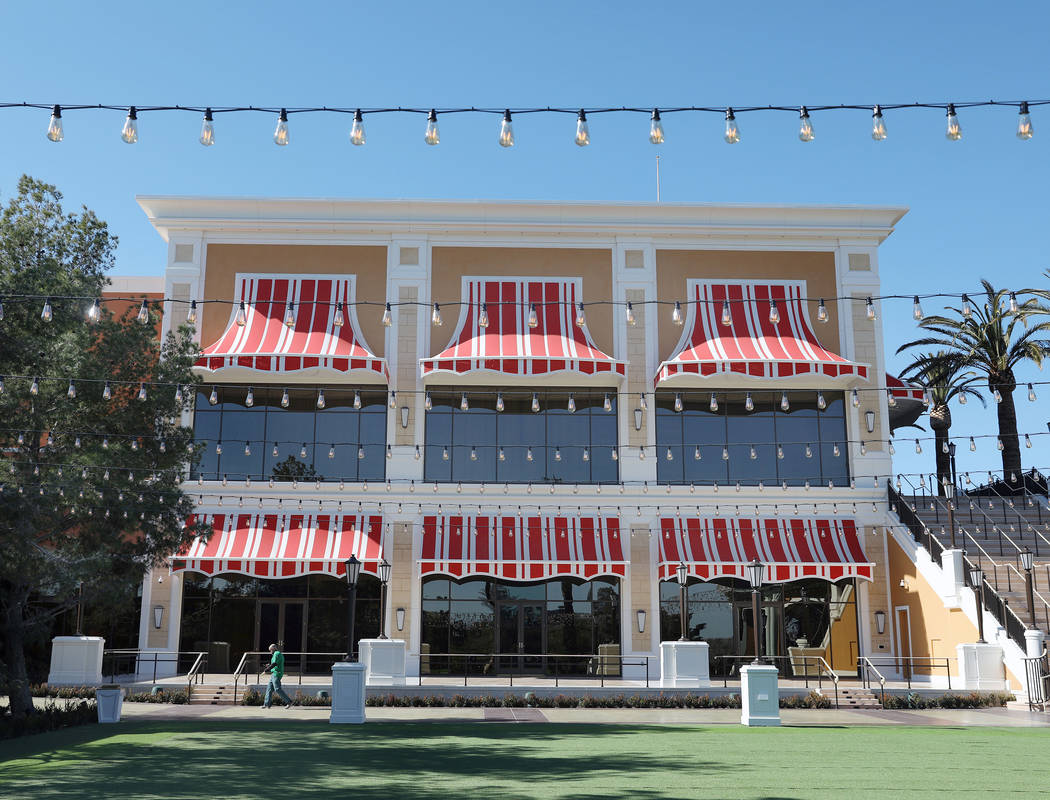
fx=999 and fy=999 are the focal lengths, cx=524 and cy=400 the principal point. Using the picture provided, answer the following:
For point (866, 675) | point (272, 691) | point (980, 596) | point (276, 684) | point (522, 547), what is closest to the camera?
point (276, 684)

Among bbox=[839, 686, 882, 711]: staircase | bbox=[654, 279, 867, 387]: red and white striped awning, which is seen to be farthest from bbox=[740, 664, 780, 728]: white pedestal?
bbox=[654, 279, 867, 387]: red and white striped awning

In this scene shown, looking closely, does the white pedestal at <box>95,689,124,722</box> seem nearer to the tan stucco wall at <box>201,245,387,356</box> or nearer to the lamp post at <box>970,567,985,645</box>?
the tan stucco wall at <box>201,245,387,356</box>

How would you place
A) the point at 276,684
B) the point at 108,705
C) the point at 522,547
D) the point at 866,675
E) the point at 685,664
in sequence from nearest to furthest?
the point at 108,705, the point at 276,684, the point at 685,664, the point at 866,675, the point at 522,547

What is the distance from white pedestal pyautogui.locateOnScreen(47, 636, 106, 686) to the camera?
26.9 meters

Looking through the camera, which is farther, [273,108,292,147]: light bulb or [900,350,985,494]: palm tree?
[900,350,985,494]: palm tree

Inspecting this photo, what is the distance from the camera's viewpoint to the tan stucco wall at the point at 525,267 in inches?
1286

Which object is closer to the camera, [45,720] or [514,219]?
[45,720]

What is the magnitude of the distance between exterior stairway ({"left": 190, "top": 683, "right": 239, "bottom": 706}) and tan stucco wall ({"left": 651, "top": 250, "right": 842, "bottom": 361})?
17239 millimetres

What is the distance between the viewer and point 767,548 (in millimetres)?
30047

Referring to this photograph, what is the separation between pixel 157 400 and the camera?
73.1 feet

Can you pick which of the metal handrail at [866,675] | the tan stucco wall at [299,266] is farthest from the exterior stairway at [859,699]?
the tan stucco wall at [299,266]

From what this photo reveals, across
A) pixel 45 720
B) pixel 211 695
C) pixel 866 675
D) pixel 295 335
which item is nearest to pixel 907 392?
pixel 866 675

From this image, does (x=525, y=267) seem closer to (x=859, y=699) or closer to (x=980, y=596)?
(x=859, y=699)

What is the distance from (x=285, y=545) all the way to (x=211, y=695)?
546cm
